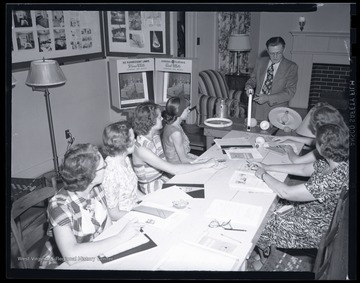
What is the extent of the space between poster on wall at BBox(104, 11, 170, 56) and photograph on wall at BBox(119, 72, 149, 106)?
613 mm

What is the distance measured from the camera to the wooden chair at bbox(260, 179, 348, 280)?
5.56 feet

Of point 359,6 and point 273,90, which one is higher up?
point 359,6

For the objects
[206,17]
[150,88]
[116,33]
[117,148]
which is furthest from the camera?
[206,17]

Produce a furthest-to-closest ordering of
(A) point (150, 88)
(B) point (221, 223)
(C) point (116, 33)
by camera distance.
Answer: (C) point (116, 33), (A) point (150, 88), (B) point (221, 223)

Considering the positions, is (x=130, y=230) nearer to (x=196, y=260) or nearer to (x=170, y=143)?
(x=196, y=260)

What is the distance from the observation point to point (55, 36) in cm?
366

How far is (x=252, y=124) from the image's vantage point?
3.22 meters

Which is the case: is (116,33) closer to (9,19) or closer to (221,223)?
(9,19)


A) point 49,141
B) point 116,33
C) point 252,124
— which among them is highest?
point 116,33

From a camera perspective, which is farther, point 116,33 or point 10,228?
point 116,33

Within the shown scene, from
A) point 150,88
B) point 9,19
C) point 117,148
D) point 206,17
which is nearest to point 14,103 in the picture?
point 150,88

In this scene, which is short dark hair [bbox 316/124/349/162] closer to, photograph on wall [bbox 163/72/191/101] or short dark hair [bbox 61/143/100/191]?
short dark hair [bbox 61/143/100/191]

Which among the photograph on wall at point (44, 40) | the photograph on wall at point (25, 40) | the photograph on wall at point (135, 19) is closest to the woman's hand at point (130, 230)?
the photograph on wall at point (25, 40)

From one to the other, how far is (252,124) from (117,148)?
1575mm
